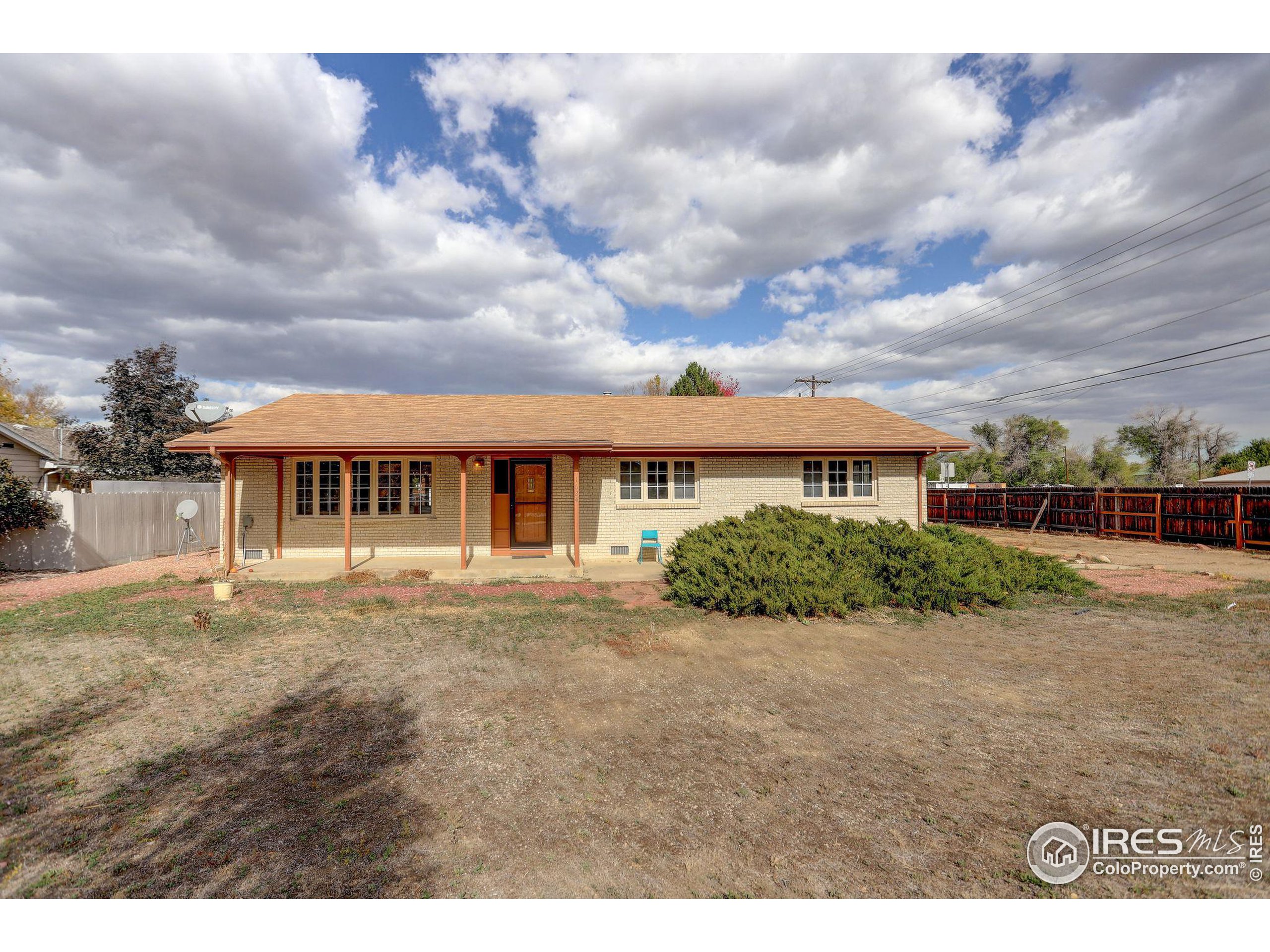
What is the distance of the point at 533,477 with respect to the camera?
44.8 feet

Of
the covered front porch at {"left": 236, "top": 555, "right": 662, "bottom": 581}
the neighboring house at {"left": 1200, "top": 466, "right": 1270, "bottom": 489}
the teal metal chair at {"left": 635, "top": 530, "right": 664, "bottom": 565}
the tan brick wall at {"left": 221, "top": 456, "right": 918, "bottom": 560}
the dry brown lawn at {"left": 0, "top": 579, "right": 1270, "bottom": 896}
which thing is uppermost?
the neighboring house at {"left": 1200, "top": 466, "right": 1270, "bottom": 489}

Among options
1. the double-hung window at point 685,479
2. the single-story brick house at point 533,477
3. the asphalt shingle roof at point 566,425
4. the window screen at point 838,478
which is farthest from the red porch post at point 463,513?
the window screen at point 838,478

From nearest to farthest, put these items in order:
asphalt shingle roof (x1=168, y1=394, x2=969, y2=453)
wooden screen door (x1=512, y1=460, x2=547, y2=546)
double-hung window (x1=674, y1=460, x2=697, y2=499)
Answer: asphalt shingle roof (x1=168, y1=394, x2=969, y2=453) < wooden screen door (x1=512, y1=460, x2=547, y2=546) < double-hung window (x1=674, y1=460, x2=697, y2=499)

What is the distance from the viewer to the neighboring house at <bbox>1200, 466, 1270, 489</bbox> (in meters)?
33.5

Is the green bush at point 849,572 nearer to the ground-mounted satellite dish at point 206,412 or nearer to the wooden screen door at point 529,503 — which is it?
the wooden screen door at point 529,503

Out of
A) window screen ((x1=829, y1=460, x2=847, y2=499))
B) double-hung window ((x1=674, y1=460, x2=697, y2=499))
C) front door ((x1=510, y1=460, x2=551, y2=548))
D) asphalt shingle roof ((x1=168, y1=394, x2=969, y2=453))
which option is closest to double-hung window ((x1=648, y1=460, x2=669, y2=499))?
double-hung window ((x1=674, y1=460, x2=697, y2=499))

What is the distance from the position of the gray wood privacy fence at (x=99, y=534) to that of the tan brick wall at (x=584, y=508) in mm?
3283

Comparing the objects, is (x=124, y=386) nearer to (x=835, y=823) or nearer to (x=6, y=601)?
(x=6, y=601)

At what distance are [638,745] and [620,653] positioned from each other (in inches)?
94.7

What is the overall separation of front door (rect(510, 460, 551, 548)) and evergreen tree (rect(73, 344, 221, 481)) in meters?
16.8

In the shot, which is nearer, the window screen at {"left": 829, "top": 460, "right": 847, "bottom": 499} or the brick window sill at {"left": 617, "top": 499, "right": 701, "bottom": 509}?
the brick window sill at {"left": 617, "top": 499, "right": 701, "bottom": 509}

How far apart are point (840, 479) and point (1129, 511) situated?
1311cm

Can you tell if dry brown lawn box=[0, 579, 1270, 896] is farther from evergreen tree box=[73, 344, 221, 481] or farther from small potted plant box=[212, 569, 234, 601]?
evergreen tree box=[73, 344, 221, 481]

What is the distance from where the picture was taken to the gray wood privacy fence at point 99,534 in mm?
12234
